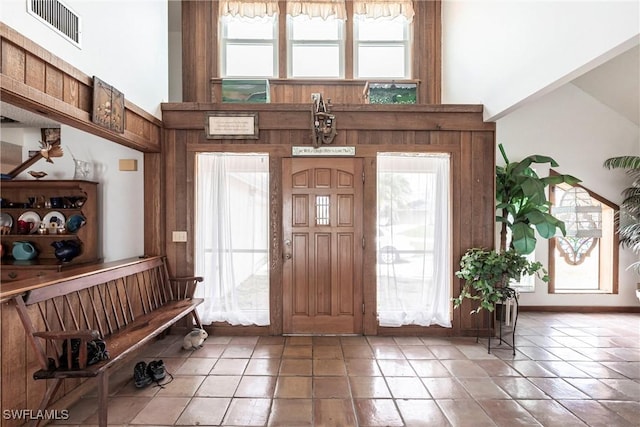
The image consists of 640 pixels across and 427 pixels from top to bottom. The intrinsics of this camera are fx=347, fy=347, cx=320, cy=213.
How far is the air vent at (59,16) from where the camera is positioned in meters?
2.15

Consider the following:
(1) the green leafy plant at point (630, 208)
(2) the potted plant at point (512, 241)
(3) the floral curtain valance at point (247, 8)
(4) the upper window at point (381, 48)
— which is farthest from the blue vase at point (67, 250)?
(1) the green leafy plant at point (630, 208)

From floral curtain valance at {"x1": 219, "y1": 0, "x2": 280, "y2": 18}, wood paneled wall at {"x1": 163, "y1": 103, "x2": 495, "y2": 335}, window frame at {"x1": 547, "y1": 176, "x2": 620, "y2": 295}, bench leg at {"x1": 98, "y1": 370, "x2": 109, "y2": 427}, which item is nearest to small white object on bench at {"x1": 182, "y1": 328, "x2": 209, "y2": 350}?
wood paneled wall at {"x1": 163, "y1": 103, "x2": 495, "y2": 335}

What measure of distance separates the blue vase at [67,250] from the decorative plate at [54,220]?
31cm

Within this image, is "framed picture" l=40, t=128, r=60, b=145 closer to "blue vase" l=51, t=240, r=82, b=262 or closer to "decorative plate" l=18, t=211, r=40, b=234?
"decorative plate" l=18, t=211, r=40, b=234

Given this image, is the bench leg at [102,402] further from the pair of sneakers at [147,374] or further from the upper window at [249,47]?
the upper window at [249,47]

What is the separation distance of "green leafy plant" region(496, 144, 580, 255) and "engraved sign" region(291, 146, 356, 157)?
1905 mm

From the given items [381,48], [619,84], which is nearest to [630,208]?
[619,84]

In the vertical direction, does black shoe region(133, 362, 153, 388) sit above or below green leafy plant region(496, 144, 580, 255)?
below

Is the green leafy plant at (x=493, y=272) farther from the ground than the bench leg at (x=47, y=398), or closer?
farther from the ground

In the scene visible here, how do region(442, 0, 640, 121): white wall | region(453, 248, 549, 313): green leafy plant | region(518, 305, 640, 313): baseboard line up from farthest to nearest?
1. region(518, 305, 640, 313): baseboard
2. region(453, 248, 549, 313): green leafy plant
3. region(442, 0, 640, 121): white wall

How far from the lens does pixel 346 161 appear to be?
12.8 ft

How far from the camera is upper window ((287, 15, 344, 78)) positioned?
4812mm

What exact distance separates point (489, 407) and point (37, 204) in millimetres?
5068

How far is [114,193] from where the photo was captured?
3.86 meters
